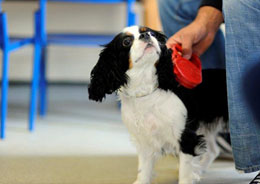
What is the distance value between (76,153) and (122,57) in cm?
74

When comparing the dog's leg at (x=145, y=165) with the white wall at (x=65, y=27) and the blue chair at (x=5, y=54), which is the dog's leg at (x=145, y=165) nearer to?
the blue chair at (x=5, y=54)

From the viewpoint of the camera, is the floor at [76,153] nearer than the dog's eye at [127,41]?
No

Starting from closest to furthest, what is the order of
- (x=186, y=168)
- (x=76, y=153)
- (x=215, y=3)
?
1. (x=186, y=168)
2. (x=215, y=3)
3. (x=76, y=153)

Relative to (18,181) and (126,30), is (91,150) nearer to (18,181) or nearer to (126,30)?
(18,181)

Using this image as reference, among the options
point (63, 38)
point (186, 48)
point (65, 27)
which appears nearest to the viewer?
point (186, 48)

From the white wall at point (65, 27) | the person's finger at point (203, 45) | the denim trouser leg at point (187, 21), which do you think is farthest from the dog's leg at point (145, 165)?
the white wall at point (65, 27)

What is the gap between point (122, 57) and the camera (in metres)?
1.40

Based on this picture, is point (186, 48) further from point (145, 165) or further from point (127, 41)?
point (145, 165)

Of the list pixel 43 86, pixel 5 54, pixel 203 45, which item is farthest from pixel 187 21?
pixel 43 86

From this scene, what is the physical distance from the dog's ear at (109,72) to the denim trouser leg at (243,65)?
1.15 feet

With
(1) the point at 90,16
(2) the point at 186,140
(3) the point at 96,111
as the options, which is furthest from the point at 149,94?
(1) the point at 90,16

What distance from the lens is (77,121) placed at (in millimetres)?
2660

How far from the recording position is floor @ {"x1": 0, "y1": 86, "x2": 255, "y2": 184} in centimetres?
166

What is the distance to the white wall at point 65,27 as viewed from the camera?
3.61m
